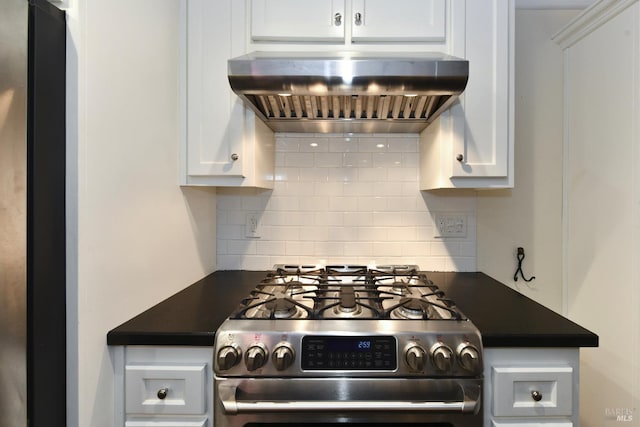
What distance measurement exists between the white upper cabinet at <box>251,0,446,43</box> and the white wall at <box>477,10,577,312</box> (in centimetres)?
69

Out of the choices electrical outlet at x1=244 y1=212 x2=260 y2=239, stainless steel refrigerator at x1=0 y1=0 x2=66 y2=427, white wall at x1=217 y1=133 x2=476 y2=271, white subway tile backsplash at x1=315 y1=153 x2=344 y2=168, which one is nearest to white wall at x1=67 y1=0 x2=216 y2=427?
stainless steel refrigerator at x1=0 y1=0 x2=66 y2=427

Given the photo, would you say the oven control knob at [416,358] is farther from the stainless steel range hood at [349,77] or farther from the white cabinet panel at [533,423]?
the stainless steel range hood at [349,77]

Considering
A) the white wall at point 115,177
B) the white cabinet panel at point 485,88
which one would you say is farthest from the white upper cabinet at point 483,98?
the white wall at point 115,177

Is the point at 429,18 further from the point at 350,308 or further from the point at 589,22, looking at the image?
the point at 350,308

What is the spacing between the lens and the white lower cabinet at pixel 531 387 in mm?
988

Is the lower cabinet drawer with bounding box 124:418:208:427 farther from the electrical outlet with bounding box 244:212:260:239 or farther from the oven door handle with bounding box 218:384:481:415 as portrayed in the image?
the electrical outlet with bounding box 244:212:260:239

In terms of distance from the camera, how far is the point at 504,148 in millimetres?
1367

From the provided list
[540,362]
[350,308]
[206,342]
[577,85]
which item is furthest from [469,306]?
[577,85]

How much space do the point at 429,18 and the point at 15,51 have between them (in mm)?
1338

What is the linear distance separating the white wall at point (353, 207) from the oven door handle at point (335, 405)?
83 centimetres

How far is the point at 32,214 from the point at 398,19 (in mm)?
1382

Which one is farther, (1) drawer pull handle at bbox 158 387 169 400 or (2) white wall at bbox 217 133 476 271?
(2) white wall at bbox 217 133 476 271

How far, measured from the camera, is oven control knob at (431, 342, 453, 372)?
3.06 ft

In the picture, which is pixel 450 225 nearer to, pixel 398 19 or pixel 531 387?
pixel 531 387
